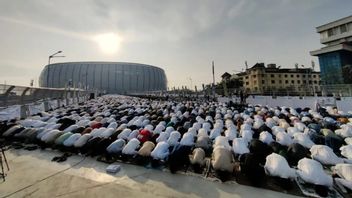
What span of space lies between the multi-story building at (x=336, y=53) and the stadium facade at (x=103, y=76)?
3915 inches

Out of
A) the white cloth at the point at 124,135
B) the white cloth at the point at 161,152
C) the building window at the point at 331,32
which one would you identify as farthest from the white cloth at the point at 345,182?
the building window at the point at 331,32

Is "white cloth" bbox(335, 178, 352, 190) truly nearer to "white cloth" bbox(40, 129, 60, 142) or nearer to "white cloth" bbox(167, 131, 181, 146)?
A: "white cloth" bbox(167, 131, 181, 146)

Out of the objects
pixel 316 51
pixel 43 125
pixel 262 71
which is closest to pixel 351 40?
pixel 316 51

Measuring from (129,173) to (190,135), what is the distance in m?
3.78

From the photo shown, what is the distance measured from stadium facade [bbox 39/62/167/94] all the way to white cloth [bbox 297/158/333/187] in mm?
121878

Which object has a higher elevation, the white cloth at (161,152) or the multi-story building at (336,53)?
the multi-story building at (336,53)

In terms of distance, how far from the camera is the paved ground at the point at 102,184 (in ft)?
21.5

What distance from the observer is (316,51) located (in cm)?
5809

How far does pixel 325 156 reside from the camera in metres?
8.05

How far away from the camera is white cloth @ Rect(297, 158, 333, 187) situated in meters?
6.30

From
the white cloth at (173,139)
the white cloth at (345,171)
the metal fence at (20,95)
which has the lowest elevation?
the white cloth at (345,171)

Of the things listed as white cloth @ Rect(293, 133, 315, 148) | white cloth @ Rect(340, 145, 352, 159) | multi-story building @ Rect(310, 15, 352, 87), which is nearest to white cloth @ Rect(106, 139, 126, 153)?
white cloth @ Rect(293, 133, 315, 148)

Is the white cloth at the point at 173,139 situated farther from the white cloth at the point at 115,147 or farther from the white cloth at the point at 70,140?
the white cloth at the point at 70,140

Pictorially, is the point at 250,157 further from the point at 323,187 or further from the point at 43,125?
the point at 43,125
